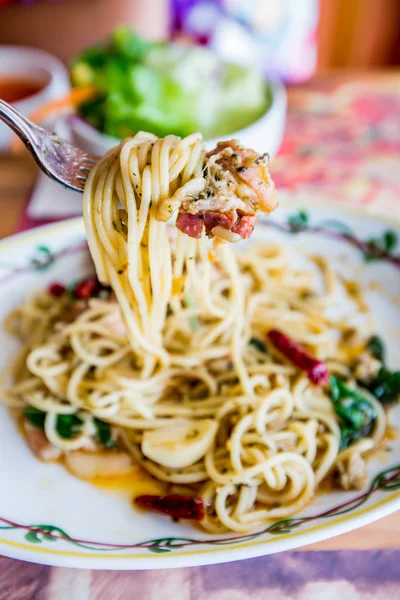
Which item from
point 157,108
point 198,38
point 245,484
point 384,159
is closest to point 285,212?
point 157,108

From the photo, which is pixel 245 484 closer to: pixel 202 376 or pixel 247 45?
pixel 202 376

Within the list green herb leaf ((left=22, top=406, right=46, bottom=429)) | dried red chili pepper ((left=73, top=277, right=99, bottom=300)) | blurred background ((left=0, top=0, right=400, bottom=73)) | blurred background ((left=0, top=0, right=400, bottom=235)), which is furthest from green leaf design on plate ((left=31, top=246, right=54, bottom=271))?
blurred background ((left=0, top=0, right=400, bottom=73))

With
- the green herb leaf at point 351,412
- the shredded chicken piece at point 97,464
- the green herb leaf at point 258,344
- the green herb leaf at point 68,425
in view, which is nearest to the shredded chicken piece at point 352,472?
the green herb leaf at point 351,412

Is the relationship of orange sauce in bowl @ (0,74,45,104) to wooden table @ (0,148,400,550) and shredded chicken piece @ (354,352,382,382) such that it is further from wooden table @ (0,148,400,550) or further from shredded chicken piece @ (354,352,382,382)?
shredded chicken piece @ (354,352,382,382)

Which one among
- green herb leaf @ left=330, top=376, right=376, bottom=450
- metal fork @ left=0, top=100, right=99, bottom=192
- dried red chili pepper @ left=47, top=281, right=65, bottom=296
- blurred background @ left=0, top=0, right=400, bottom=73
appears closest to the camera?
metal fork @ left=0, top=100, right=99, bottom=192

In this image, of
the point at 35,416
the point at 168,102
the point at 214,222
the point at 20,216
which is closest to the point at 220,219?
the point at 214,222

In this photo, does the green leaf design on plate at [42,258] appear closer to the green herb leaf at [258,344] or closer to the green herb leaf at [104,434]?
the green herb leaf at [104,434]
